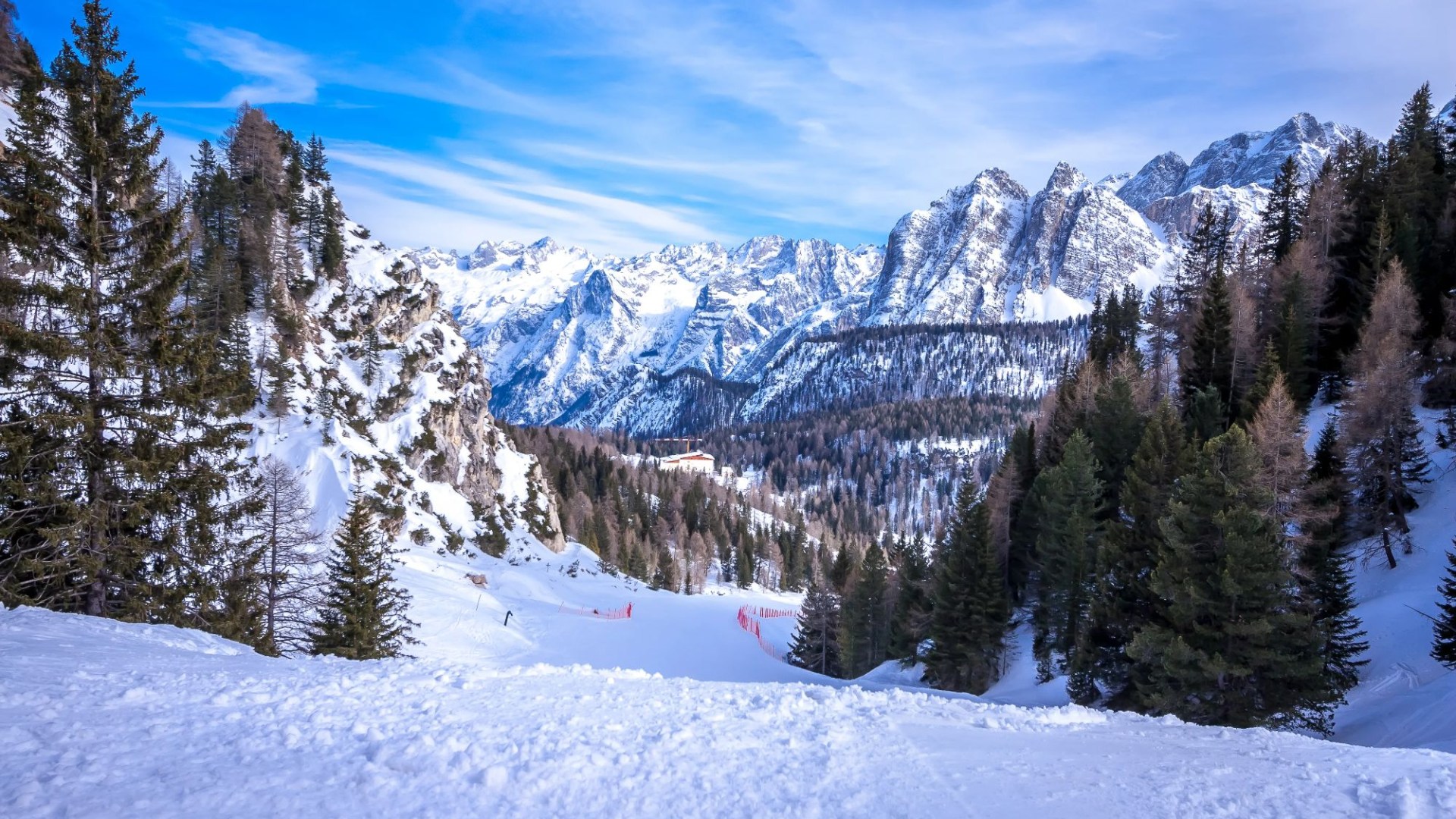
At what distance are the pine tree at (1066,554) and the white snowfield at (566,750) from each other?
20.5 meters

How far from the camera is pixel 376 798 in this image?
5777 millimetres

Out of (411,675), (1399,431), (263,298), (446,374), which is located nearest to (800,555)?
(446,374)

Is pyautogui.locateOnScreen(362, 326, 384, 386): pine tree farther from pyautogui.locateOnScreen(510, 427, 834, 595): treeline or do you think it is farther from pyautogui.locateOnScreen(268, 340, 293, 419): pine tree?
pyautogui.locateOnScreen(510, 427, 834, 595): treeline

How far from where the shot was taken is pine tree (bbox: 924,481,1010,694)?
3338 cm

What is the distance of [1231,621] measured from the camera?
17.8 m

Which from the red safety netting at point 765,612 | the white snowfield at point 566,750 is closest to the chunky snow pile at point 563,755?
the white snowfield at point 566,750

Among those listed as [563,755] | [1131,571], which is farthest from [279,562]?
[1131,571]

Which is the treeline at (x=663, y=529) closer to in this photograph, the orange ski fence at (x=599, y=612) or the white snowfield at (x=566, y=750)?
the orange ski fence at (x=599, y=612)

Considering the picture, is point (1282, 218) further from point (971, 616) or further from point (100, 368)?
point (100, 368)

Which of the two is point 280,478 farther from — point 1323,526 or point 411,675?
point 1323,526

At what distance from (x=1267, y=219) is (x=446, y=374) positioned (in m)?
79.8

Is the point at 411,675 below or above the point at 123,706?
below

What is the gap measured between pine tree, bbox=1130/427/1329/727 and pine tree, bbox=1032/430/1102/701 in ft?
32.3

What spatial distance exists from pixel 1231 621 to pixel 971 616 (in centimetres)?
1667
